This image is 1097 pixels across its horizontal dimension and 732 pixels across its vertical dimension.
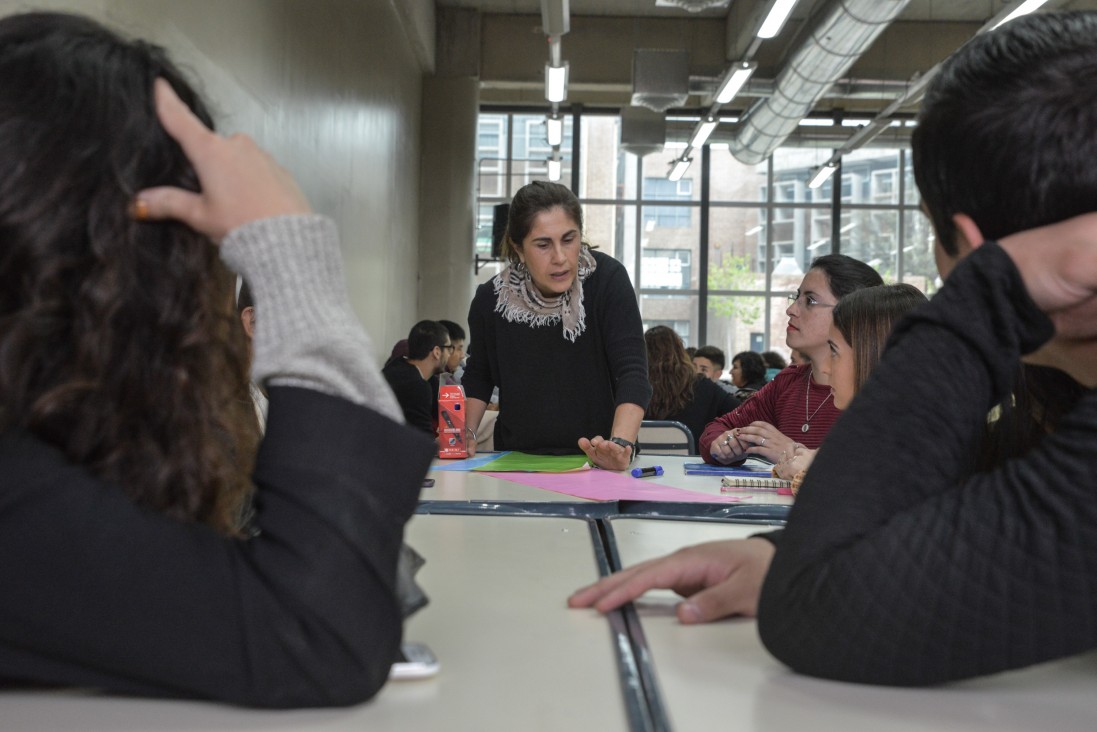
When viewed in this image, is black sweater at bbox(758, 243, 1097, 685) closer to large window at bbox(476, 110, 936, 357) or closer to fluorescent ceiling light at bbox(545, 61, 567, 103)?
fluorescent ceiling light at bbox(545, 61, 567, 103)

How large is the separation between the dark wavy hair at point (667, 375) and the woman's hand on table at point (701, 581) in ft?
11.1

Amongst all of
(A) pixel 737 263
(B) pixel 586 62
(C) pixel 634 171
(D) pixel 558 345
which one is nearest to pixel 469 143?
(B) pixel 586 62

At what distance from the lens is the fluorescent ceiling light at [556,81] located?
24.1 ft

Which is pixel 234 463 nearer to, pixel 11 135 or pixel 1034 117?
pixel 11 135

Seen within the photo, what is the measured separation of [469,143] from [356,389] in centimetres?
909

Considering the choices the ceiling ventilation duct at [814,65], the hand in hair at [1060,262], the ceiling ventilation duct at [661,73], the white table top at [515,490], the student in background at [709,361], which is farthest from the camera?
the ceiling ventilation duct at [661,73]

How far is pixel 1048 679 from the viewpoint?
743 millimetres

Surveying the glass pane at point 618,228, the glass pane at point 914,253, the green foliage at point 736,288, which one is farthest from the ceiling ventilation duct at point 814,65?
the glass pane at point 914,253

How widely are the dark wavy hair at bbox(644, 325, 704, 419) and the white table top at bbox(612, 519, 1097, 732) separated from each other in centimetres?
349

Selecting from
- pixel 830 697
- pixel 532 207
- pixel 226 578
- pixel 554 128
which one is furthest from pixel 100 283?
pixel 554 128

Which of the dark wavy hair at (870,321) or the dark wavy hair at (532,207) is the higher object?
the dark wavy hair at (532,207)

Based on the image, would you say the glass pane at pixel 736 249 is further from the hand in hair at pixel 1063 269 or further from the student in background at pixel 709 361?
the hand in hair at pixel 1063 269

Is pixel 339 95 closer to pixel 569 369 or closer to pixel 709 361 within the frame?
pixel 709 361

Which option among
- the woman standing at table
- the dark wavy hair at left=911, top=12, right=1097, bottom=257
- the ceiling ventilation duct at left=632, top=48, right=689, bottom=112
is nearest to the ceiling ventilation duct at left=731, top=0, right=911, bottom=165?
the ceiling ventilation duct at left=632, top=48, right=689, bottom=112
